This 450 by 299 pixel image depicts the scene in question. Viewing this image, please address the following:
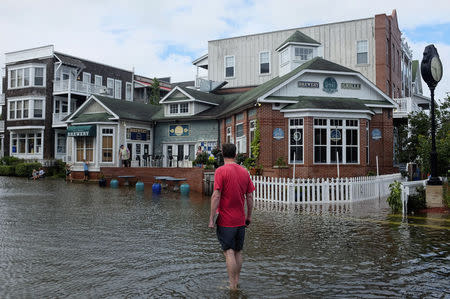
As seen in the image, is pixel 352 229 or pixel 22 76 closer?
pixel 352 229

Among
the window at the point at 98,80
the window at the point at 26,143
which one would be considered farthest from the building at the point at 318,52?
the window at the point at 26,143

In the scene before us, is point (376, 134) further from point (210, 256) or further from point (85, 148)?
point (85, 148)

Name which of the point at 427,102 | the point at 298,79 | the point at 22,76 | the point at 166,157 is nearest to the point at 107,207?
the point at 298,79

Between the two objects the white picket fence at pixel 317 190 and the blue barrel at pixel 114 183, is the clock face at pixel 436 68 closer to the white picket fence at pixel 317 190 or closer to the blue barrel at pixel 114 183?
the white picket fence at pixel 317 190

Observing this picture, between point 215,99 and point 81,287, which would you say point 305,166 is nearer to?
point 215,99

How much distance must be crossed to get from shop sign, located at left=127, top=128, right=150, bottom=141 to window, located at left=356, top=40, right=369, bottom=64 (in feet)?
56.1

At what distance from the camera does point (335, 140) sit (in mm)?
19375

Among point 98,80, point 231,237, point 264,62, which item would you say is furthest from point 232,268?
point 98,80

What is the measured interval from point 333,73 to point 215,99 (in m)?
11.2

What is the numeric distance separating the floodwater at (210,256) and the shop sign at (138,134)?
17502 millimetres

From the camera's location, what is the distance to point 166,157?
29.7 metres

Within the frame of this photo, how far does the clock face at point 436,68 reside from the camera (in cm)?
1339

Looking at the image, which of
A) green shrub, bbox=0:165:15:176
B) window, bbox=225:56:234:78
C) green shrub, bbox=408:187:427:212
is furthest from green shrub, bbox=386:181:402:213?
green shrub, bbox=0:165:15:176

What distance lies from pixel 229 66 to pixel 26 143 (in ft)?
65.9
